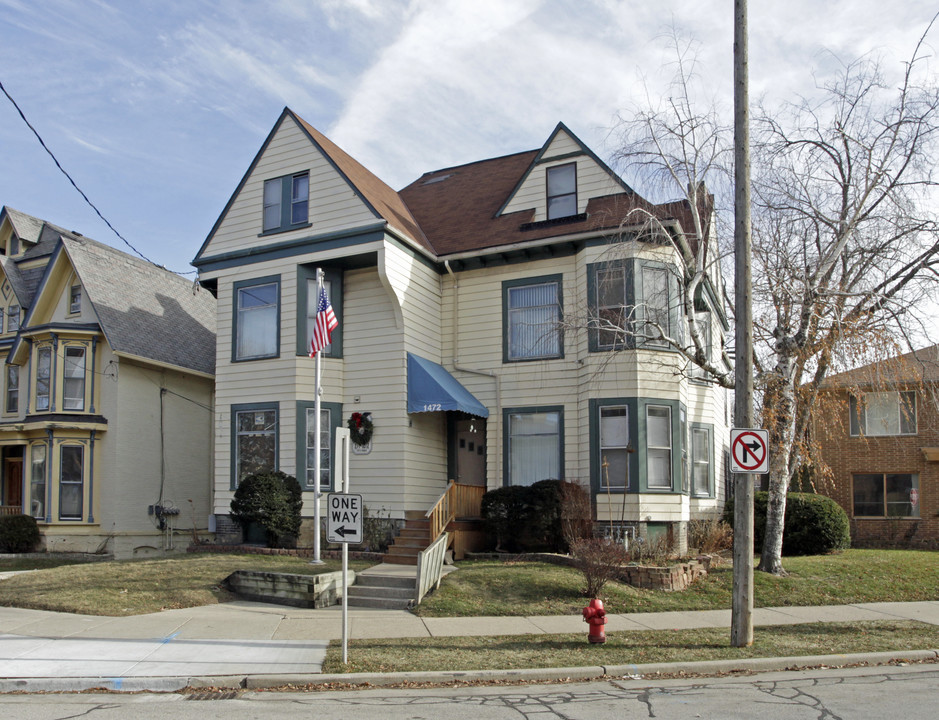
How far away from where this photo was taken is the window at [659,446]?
1720 centimetres

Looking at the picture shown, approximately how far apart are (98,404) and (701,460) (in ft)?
54.7

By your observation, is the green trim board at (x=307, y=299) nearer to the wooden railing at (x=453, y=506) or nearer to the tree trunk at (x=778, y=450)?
the wooden railing at (x=453, y=506)

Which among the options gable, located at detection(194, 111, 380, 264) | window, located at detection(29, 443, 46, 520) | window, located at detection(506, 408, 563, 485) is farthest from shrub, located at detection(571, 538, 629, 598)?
window, located at detection(29, 443, 46, 520)

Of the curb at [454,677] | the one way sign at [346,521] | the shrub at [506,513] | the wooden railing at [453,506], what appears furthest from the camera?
the shrub at [506,513]

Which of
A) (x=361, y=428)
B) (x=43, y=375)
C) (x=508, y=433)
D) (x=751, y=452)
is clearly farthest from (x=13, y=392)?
(x=751, y=452)

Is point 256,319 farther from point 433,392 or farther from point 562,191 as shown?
point 562,191

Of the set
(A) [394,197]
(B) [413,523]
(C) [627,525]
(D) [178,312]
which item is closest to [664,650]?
(C) [627,525]

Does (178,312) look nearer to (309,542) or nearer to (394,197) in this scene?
(394,197)

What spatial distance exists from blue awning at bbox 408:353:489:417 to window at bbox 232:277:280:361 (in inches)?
136

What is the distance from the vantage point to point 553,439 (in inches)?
725

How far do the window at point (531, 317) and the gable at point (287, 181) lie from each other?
4050mm

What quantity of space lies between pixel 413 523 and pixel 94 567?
6.36m

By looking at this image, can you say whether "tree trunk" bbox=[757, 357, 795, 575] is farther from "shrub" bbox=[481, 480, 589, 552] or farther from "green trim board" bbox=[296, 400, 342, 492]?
"green trim board" bbox=[296, 400, 342, 492]

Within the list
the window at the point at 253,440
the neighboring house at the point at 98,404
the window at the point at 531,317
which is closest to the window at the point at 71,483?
the neighboring house at the point at 98,404
